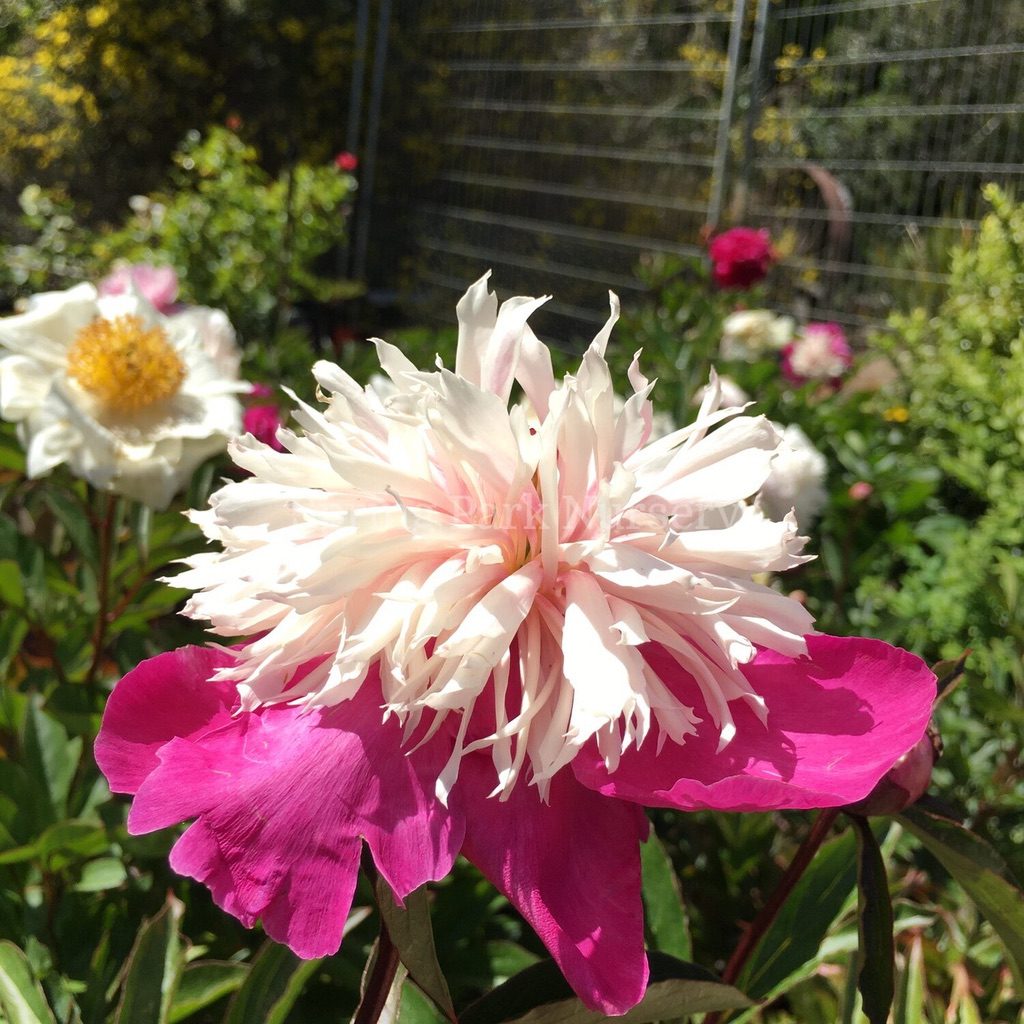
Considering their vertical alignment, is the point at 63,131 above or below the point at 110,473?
above

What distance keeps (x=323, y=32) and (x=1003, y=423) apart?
5.73m

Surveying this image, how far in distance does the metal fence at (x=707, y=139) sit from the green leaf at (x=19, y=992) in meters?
3.29

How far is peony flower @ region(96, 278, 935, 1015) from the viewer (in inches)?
14.2

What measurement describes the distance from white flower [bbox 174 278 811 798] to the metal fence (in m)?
3.18

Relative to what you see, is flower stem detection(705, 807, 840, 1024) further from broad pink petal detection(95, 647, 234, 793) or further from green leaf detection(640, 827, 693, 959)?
broad pink petal detection(95, 647, 234, 793)

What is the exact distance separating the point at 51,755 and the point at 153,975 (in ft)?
0.99

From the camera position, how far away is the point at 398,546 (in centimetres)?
39

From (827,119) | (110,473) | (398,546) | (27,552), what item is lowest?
(27,552)

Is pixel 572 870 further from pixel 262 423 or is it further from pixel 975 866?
pixel 262 423

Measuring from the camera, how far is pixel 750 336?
2461mm

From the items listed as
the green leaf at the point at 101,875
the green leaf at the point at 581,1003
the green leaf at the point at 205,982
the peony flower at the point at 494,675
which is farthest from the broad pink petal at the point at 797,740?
the green leaf at the point at 101,875

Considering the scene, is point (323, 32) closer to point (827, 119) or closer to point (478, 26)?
point (478, 26)

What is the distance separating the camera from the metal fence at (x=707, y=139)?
11.9 ft

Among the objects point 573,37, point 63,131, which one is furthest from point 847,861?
point 63,131
